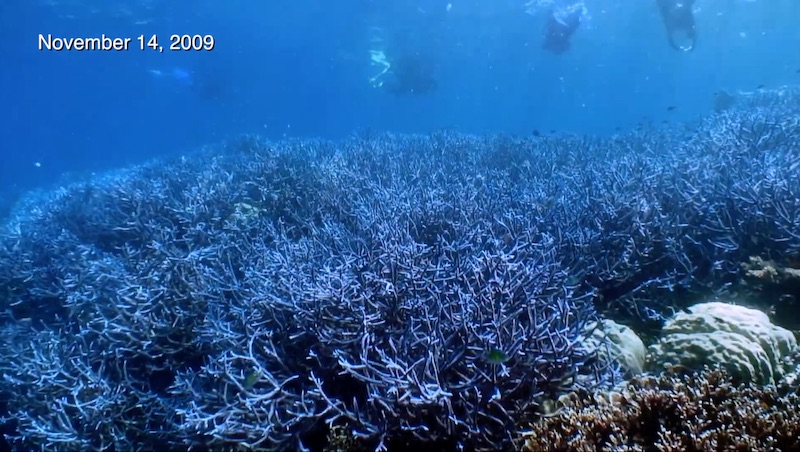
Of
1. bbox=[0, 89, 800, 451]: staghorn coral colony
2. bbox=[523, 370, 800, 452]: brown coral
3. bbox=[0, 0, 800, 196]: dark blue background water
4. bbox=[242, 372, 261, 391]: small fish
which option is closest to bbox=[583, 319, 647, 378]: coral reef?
bbox=[0, 89, 800, 451]: staghorn coral colony

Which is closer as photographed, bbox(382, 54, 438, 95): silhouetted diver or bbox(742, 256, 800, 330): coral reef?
bbox(742, 256, 800, 330): coral reef

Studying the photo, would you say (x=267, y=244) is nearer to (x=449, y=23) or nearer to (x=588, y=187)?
(x=588, y=187)

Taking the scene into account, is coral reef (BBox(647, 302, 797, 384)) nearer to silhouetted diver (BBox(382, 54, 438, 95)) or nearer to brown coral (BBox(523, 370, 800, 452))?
brown coral (BBox(523, 370, 800, 452))

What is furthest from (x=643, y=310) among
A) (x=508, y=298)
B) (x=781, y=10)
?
(x=781, y=10)

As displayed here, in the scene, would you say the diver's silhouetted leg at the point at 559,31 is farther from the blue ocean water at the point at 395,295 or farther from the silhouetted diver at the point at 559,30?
the blue ocean water at the point at 395,295

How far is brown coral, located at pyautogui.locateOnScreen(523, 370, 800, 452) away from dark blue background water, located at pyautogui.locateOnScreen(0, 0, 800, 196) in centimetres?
1627

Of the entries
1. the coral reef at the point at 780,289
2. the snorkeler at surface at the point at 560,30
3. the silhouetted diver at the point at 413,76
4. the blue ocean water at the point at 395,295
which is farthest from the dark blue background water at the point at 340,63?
the coral reef at the point at 780,289

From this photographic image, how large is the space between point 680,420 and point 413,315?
1855mm

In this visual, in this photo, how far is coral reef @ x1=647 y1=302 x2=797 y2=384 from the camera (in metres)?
3.15

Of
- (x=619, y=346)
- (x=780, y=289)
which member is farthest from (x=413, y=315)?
(x=780, y=289)

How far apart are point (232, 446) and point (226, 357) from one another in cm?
66

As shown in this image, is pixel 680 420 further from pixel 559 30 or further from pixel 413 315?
pixel 559 30

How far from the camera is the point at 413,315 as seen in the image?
3.59m

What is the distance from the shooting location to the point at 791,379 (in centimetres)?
301
